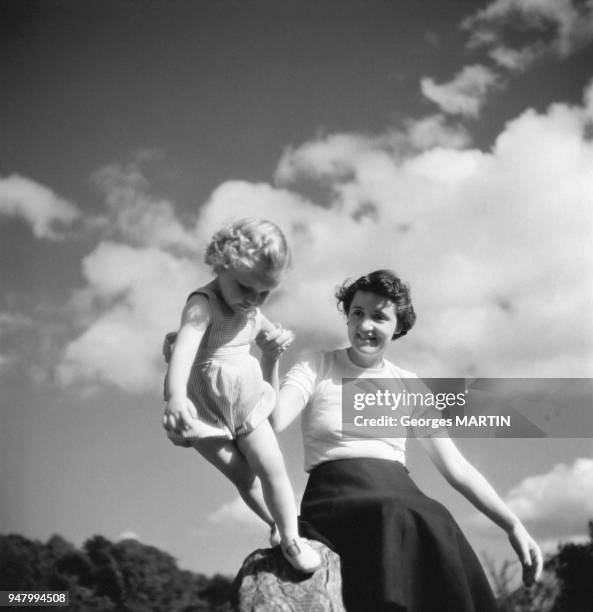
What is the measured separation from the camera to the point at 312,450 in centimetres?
214

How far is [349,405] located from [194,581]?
126 inches

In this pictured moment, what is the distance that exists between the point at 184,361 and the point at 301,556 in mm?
559

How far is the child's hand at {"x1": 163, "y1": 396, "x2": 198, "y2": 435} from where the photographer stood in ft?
5.26

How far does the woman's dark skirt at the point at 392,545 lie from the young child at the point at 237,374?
16cm

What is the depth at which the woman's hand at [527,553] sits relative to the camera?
210 cm

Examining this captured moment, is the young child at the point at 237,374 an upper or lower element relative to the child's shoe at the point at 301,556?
upper

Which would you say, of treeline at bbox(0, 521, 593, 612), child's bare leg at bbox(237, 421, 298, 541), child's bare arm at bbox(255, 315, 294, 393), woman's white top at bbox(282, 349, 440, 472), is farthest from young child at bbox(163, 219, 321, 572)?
treeline at bbox(0, 521, 593, 612)

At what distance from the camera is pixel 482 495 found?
7.06ft

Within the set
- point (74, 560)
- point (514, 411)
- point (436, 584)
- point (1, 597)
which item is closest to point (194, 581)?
point (74, 560)

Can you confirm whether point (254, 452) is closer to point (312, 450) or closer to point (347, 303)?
point (312, 450)

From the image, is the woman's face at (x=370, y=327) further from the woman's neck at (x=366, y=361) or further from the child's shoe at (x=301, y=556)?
the child's shoe at (x=301, y=556)

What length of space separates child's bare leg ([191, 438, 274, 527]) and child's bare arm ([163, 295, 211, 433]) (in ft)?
0.41

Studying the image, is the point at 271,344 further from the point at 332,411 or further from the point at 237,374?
the point at 332,411

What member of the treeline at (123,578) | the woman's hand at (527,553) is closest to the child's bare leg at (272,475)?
the woman's hand at (527,553)
